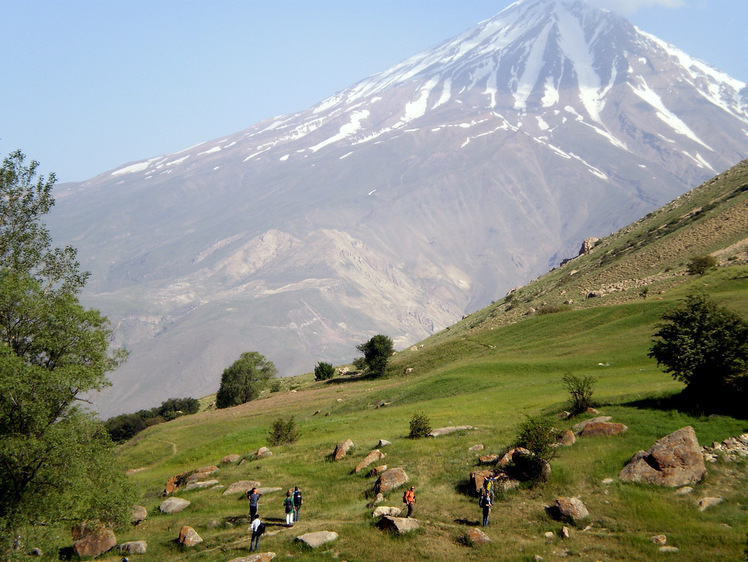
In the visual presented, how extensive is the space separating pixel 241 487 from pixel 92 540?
7750 mm

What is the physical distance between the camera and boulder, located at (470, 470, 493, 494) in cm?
2320

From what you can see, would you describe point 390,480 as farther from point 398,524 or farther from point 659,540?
point 659,540

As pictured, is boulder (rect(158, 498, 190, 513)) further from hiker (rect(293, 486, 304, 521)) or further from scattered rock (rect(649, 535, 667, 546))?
scattered rock (rect(649, 535, 667, 546))

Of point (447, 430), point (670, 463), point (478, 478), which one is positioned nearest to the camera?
point (670, 463)

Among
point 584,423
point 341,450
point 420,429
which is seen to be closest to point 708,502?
point 584,423

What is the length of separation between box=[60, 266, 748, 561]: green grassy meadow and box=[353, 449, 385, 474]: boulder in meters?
0.59

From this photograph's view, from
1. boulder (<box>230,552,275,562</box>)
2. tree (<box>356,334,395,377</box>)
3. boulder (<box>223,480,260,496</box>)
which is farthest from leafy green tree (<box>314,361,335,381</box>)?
boulder (<box>230,552,275,562</box>)

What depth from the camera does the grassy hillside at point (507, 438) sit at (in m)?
19.4

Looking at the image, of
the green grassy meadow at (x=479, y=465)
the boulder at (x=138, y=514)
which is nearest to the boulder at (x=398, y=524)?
the green grassy meadow at (x=479, y=465)

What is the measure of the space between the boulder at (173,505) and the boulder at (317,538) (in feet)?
34.5

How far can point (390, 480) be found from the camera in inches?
1000

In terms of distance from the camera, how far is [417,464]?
1101 inches

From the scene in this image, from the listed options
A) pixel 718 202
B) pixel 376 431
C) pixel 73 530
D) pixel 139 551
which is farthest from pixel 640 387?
pixel 718 202

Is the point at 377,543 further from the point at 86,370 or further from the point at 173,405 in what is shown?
the point at 173,405
